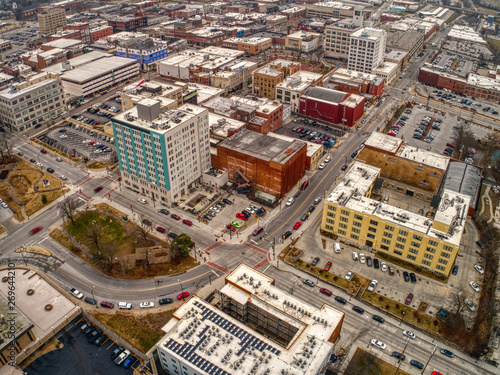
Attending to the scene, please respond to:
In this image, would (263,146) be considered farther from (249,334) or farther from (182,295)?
(249,334)

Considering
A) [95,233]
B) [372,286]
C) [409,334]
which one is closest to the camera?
[409,334]

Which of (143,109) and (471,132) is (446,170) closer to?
(471,132)

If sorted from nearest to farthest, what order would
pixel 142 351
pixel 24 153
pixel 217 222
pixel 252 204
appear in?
pixel 142 351 < pixel 217 222 < pixel 252 204 < pixel 24 153

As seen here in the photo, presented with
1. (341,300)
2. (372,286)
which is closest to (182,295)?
(341,300)

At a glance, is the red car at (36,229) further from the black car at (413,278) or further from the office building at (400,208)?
the black car at (413,278)

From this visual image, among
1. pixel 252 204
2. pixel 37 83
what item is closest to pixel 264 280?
pixel 252 204

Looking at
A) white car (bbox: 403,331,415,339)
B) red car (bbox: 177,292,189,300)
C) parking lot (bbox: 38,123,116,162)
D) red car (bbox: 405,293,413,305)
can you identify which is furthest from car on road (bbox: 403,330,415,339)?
parking lot (bbox: 38,123,116,162)

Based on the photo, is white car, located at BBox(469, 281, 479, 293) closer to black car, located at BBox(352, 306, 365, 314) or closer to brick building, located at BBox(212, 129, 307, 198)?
black car, located at BBox(352, 306, 365, 314)
